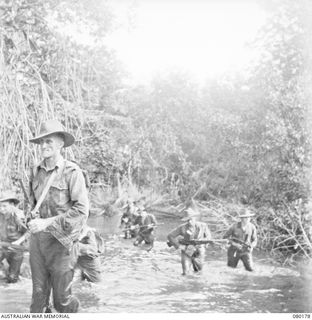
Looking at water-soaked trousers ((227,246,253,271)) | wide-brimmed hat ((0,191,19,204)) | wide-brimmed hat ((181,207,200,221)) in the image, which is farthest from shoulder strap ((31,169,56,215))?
water-soaked trousers ((227,246,253,271))

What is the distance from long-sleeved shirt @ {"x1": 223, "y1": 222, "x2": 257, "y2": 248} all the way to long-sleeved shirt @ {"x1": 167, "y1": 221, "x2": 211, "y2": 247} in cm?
48

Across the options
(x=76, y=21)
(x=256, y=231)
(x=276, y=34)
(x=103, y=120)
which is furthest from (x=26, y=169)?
(x=256, y=231)

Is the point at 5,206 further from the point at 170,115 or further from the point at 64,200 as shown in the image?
the point at 170,115

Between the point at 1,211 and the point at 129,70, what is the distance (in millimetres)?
1970

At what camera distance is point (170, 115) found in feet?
21.1

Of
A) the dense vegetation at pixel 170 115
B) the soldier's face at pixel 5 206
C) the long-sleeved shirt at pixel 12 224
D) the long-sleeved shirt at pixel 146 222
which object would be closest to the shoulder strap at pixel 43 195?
the dense vegetation at pixel 170 115

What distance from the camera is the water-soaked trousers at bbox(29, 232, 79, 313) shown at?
3172 millimetres

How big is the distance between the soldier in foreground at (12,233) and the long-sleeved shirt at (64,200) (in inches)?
76.4

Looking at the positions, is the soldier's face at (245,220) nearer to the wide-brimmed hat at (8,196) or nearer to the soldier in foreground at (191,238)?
the soldier in foreground at (191,238)

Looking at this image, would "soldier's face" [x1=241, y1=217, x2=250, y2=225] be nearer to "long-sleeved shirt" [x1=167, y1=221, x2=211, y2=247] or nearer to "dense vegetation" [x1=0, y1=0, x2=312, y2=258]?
"dense vegetation" [x1=0, y1=0, x2=312, y2=258]

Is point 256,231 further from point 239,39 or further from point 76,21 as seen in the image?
point 76,21

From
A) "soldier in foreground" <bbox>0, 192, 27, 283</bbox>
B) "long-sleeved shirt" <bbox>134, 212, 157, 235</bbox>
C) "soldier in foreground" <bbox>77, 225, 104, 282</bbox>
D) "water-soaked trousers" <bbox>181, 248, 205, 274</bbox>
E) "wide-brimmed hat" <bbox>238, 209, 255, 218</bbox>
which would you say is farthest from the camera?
"long-sleeved shirt" <bbox>134, 212, 157, 235</bbox>

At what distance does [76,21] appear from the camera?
5.14 metres

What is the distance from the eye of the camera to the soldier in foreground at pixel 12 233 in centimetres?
509
